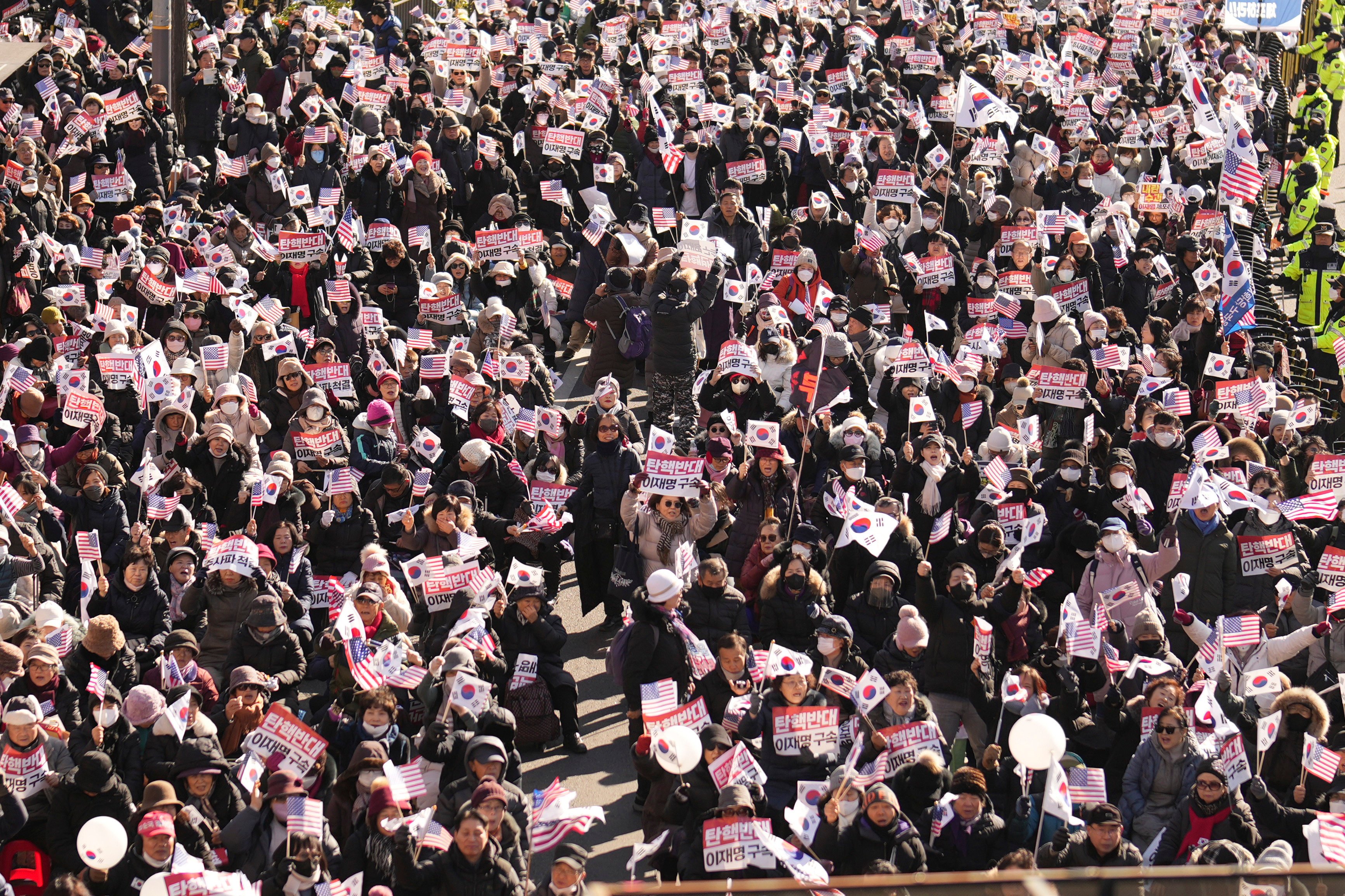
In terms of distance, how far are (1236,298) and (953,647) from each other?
7.05 metres

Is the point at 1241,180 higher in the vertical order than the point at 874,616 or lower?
lower

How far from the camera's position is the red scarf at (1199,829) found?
969 centimetres

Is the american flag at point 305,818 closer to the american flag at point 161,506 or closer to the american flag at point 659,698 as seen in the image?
the american flag at point 659,698

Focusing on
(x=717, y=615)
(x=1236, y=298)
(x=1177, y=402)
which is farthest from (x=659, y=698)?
(x=1236, y=298)

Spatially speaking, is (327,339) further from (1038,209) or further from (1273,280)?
(1273,280)

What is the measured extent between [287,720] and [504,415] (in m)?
4.46

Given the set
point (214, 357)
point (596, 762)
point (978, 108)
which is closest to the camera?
point (596, 762)

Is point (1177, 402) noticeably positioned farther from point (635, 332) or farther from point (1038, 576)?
point (635, 332)

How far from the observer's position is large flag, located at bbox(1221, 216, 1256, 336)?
1714 cm

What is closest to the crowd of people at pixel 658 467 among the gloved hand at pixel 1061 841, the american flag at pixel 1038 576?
the gloved hand at pixel 1061 841

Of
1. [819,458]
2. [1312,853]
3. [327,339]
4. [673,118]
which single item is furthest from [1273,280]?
[1312,853]

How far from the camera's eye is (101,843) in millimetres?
9266

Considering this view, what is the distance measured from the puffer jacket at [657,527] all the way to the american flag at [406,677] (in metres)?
2.27

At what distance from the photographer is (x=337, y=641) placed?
11242 millimetres
